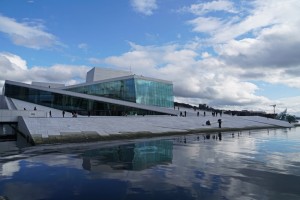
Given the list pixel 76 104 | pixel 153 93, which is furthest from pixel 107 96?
pixel 153 93

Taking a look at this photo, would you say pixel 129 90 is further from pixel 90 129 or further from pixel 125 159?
pixel 125 159

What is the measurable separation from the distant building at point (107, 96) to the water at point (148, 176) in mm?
37947

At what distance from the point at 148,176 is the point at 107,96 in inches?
2033

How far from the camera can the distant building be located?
56.0 meters

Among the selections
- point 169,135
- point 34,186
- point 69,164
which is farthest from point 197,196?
point 169,135

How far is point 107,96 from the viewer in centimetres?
6300

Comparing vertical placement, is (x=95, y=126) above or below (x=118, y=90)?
below

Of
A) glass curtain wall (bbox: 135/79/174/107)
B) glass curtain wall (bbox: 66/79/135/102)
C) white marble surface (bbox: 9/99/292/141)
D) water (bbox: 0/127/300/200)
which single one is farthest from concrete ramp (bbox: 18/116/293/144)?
glass curtain wall (bbox: 135/79/174/107)

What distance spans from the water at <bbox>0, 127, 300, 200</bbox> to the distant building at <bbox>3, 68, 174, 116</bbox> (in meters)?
37.9

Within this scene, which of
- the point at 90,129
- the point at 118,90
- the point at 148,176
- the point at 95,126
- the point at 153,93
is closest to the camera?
the point at 148,176

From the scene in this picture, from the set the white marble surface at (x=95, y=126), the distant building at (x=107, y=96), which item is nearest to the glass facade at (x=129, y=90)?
the distant building at (x=107, y=96)

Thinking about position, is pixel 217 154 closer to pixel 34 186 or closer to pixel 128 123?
pixel 34 186

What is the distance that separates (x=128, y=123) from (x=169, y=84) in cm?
3585

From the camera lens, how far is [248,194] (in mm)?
9805
